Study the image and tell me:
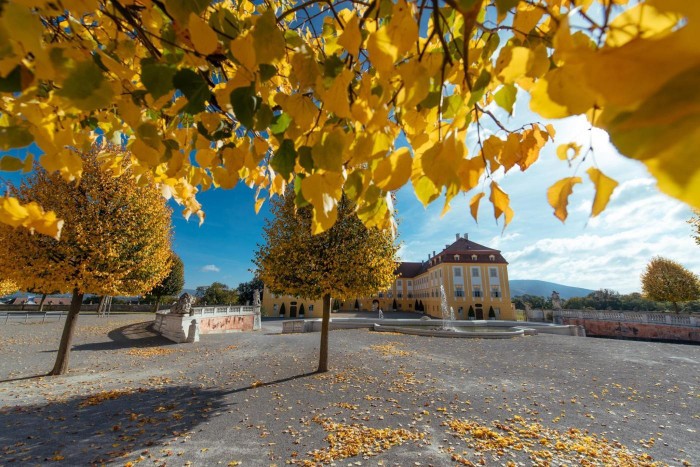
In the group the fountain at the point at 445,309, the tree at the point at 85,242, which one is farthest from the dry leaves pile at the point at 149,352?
the fountain at the point at 445,309

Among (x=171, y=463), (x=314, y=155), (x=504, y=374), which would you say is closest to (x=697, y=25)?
(x=314, y=155)

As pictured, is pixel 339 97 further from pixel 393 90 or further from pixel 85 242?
pixel 85 242

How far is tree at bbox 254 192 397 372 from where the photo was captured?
10312 mm

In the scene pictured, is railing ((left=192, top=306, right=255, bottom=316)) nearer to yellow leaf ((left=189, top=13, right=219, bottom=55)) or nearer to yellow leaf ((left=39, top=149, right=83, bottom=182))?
yellow leaf ((left=39, top=149, right=83, bottom=182))

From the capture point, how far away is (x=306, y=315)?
44625mm

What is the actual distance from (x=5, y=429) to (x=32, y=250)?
5366 mm

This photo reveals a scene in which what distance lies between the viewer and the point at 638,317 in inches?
1047

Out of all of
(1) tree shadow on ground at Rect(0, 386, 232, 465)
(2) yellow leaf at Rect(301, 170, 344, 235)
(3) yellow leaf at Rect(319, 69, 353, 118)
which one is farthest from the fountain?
(3) yellow leaf at Rect(319, 69, 353, 118)

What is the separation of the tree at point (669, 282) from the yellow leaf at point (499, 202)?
48662 mm

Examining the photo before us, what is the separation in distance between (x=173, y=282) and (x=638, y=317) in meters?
52.3

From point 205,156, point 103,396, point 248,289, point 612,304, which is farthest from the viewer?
point 612,304

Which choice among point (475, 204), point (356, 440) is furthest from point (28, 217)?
point (356, 440)

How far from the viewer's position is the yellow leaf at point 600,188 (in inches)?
33.6

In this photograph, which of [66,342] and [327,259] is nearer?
[66,342]
